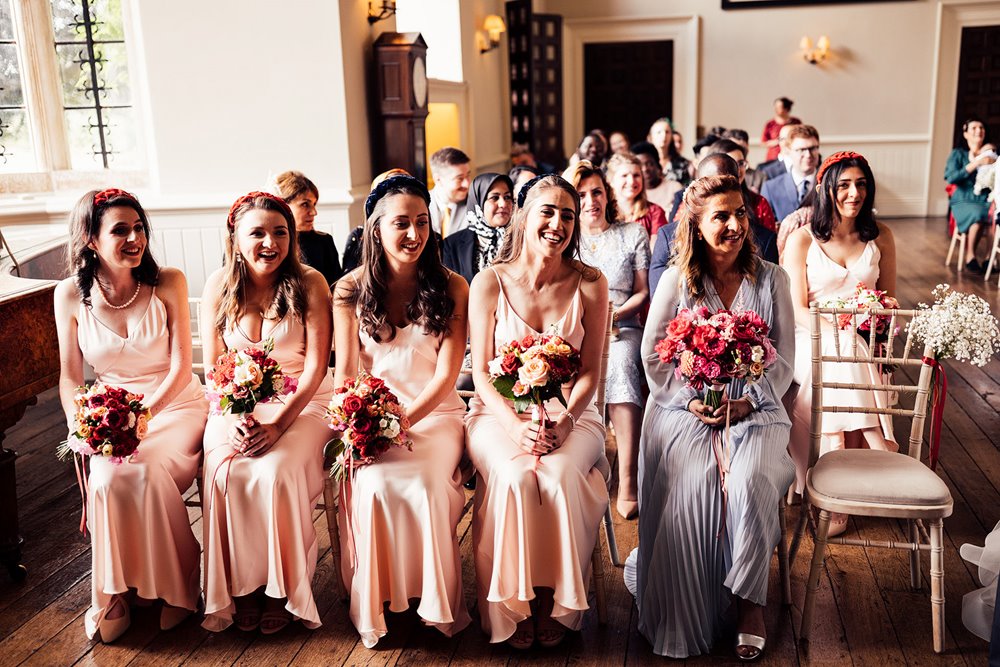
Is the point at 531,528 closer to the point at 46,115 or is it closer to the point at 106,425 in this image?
the point at 106,425

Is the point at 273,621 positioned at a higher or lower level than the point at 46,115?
lower

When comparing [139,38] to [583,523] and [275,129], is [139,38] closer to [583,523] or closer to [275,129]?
[275,129]

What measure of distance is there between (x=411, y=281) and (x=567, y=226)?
0.62 metres

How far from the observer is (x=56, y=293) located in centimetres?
340

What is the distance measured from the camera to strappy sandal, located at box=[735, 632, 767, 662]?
2.91 meters

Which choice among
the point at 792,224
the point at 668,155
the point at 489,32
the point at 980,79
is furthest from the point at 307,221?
the point at 980,79

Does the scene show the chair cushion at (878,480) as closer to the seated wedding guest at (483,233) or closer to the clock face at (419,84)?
the seated wedding guest at (483,233)

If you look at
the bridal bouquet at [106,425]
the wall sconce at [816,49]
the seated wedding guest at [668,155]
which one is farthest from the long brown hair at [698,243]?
the wall sconce at [816,49]

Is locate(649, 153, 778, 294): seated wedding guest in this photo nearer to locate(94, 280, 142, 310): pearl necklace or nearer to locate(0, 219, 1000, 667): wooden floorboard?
locate(0, 219, 1000, 667): wooden floorboard

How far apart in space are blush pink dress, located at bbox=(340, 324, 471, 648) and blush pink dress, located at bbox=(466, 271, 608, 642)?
10 centimetres

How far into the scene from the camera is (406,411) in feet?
10.9

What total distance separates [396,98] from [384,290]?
3861 millimetres

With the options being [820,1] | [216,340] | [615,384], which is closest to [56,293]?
[216,340]

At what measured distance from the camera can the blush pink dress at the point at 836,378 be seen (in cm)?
386
